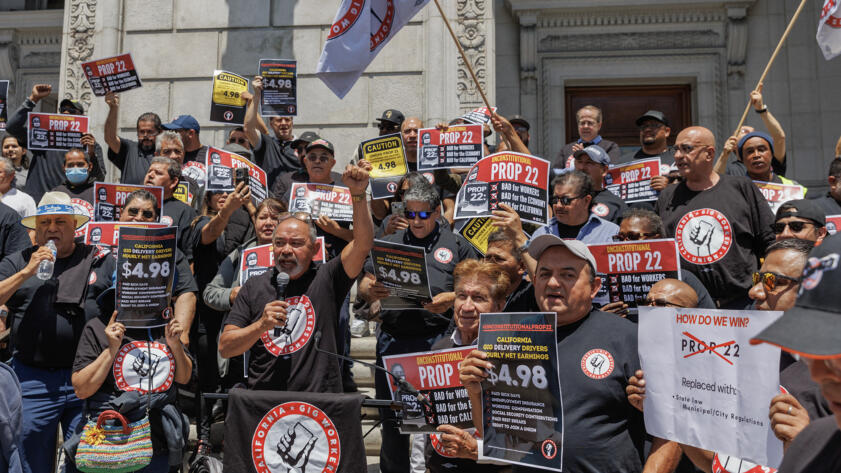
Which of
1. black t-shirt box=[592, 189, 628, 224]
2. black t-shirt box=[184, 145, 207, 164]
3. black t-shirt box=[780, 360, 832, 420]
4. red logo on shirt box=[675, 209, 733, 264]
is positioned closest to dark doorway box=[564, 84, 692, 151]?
black t-shirt box=[184, 145, 207, 164]

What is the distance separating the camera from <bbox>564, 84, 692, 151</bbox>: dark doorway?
42.9 feet

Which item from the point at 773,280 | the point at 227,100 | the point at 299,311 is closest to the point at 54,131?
the point at 227,100

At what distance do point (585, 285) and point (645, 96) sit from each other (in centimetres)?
981

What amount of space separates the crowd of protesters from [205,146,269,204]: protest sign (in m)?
0.14

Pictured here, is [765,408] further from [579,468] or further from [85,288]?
[85,288]

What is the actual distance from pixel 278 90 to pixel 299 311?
464 cm

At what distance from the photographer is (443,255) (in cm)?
650

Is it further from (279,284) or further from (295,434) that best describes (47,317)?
(295,434)

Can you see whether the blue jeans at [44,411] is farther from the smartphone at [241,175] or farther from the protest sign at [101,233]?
the smartphone at [241,175]

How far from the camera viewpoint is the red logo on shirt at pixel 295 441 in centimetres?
496

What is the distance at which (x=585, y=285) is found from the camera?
13.3ft

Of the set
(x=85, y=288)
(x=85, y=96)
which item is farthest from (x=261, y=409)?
(x=85, y=96)

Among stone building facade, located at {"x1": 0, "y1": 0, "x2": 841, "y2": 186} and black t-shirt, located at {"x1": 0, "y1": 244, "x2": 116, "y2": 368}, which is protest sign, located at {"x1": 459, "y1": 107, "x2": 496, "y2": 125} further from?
black t-shirt, located at {"x1": 0, "y1": 244, "x2": 116, "y2": 368}

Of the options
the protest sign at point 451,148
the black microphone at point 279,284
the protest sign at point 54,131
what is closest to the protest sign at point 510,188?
the protest sign at point 451,148
